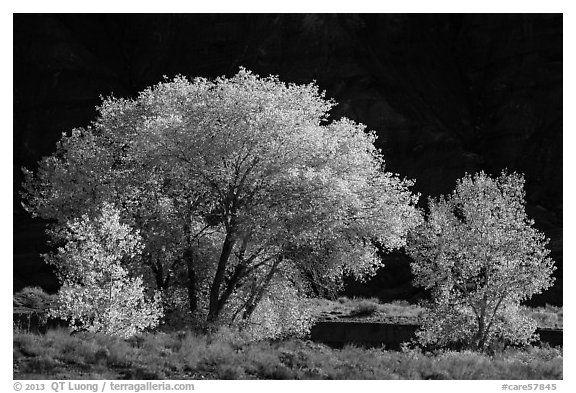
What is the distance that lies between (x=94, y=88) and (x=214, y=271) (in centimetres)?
10003

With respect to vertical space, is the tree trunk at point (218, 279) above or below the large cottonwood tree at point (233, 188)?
below

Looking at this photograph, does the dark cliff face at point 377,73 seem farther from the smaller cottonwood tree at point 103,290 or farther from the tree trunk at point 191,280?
the smaller cottonwood tree at point 103,290

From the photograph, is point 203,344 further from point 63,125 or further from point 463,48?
point 463,48

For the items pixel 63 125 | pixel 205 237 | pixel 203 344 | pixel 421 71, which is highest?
pixel 421 71

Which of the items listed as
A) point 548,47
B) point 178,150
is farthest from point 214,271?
point 548,47

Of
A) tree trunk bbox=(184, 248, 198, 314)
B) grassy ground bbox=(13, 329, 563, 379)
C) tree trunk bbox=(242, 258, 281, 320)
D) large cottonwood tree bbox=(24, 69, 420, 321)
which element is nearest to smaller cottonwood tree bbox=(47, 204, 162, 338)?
grassy ground bbox=(13, 329, 563, 379)

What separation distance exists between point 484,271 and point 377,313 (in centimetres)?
1981

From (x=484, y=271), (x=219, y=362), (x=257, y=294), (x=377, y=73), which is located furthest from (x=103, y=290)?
(x=377, y=73)

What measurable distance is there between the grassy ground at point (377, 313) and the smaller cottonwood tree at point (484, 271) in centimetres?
1338

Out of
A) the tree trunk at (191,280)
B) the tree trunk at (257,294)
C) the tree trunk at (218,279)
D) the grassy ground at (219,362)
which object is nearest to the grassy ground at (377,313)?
the tree trunk at (257,294)

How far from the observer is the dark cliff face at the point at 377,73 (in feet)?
381

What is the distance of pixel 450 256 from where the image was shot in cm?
3825

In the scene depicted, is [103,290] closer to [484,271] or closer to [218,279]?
[218,279]

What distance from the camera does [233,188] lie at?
36031mm
